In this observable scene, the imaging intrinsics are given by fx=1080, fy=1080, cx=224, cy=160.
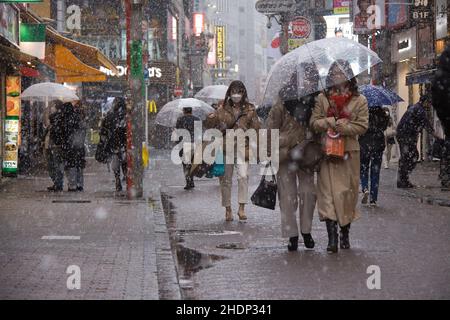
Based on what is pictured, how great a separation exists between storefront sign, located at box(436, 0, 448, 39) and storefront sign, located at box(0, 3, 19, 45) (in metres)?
13.6

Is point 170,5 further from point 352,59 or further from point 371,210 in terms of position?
point 352,59

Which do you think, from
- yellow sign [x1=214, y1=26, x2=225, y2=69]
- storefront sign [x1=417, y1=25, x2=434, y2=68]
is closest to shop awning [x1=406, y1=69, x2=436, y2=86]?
storefront sign [x1=417, y1=25, x2=434, y2=68]

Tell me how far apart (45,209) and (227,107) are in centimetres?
353

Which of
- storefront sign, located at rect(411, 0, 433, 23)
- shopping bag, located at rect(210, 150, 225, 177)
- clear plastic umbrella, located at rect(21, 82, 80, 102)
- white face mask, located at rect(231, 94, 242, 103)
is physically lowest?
shopping bag, located at rect(210, 150, 225, 177)

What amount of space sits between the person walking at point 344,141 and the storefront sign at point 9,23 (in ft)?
37.5

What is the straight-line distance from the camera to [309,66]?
464 inches

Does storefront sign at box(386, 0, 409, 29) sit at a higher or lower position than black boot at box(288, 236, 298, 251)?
higher

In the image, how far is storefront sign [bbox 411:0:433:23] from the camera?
35219mm

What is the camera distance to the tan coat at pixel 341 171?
11.4 meters

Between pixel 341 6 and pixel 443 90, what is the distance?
4960 cm

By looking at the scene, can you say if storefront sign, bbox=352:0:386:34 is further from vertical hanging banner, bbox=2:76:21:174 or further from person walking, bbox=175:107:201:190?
person walking, bbox=175:107:201:190

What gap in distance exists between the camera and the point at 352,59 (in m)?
11.8

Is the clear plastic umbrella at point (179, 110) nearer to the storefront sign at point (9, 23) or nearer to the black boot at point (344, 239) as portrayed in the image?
the storefront sign at point (9, 23)
